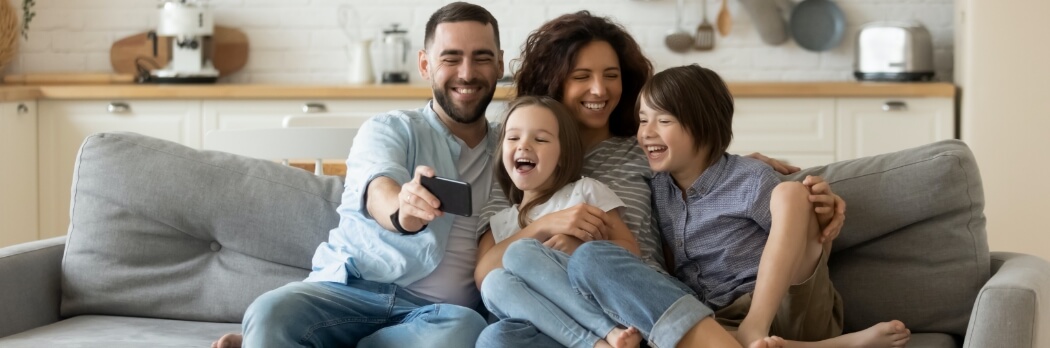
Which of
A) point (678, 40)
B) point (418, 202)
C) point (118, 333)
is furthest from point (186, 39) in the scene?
point (418, 202)

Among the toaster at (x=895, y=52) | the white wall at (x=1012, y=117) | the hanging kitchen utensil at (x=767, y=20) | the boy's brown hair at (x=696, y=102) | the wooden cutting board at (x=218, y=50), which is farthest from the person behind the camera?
the wooden cutting board at (x=218, y=50)

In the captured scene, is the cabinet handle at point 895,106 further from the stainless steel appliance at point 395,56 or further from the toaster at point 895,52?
the stainless steel appliance at point 395,56

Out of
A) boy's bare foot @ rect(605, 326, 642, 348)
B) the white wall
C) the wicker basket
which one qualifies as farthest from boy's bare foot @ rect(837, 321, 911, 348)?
the wicker basket

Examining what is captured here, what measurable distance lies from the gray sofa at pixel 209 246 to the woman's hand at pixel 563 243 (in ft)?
1.76

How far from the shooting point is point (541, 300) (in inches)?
88.6

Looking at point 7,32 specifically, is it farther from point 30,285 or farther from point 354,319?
point 354,319

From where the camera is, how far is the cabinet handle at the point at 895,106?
448 centimetres

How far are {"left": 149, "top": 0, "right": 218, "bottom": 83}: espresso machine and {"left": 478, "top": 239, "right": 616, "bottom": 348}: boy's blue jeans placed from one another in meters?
2.98

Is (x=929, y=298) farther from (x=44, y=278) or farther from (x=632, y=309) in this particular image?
(x=44, y=278)

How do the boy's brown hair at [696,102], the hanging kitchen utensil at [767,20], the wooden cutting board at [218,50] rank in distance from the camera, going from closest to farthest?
1. the boy's brown hair at [696,102]
2. the hanging kitchen utensil at [767,20]
3. the wooden cutting board at [218,50]

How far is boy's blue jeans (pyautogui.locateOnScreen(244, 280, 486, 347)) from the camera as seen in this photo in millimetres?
2230

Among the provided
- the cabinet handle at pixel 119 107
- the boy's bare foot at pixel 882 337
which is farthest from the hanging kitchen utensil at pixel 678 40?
the boy's bare foot at pixel 882 337

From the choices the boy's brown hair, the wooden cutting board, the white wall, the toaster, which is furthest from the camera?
the wooden cutting board

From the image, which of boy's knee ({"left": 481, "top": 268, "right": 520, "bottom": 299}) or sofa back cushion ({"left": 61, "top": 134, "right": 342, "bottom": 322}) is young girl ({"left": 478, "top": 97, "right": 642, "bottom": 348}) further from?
sofa back cushion ({"left": 61, "top": 134, "right": 342, "bottom": 322})
